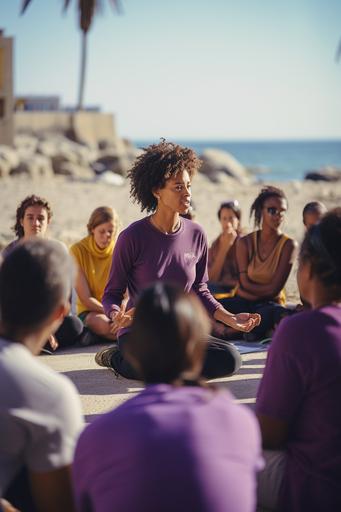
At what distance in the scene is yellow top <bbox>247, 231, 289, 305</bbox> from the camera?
6.52m

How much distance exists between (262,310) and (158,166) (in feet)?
6.77

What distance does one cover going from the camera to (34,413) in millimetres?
2100

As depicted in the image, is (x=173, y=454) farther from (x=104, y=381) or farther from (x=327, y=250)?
(x=104, y=381)

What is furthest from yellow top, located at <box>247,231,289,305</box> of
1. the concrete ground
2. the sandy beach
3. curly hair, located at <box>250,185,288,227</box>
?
the sandy beach

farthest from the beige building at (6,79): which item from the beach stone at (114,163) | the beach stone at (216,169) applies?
the beach stone at (216,169)

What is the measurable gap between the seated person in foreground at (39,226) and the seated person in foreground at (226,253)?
1689 mm

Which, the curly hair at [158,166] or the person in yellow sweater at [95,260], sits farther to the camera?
the person in yellow sweater at [95,260]

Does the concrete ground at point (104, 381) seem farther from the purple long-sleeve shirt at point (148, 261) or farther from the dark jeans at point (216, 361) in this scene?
the purple long-sleeve shirt at point (148, 261)

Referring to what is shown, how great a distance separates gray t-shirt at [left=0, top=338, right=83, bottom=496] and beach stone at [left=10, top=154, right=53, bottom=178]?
21430 millimetres

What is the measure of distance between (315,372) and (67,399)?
2.72 ft

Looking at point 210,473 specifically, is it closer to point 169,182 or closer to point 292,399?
point 292,399

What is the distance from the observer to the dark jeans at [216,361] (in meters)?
4.81

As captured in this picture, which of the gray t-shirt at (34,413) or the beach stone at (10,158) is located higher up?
the gray t-shirt at (34,413)

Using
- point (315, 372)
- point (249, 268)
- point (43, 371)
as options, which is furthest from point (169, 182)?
point (43, 371)
